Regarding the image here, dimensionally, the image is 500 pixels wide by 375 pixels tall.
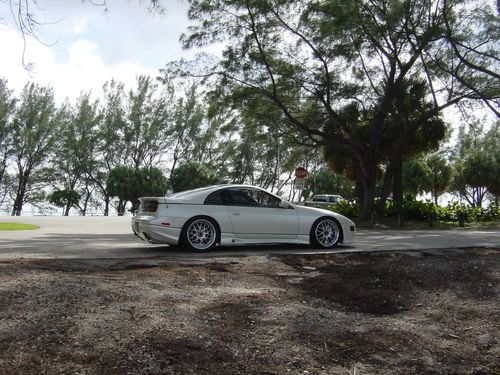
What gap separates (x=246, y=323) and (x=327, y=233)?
686 cm

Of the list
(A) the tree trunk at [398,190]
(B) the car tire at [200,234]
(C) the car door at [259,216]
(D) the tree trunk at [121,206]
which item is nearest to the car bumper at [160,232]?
(B) the car tire at [200,234]

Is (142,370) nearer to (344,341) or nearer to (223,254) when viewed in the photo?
(344,341)

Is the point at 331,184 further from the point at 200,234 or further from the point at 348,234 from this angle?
the point at 200,234

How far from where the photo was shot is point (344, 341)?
13.6 feet

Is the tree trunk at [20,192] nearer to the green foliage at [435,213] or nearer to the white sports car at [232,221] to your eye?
the green foliage at [435,213]

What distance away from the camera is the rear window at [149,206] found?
A: 10.2 m

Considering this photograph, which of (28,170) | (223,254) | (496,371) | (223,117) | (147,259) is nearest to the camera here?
(496,371)

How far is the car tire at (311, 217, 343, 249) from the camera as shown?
11.0 metres

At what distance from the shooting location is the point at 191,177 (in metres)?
48.9

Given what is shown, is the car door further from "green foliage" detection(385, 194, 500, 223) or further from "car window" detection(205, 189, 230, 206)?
"green foliage" detection(385, 194, 500, 223)

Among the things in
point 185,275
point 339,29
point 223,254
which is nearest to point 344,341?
point 185,275

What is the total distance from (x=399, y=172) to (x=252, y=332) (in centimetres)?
2432

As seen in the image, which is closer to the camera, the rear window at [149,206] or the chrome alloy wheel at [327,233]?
the rear window at [149,206]

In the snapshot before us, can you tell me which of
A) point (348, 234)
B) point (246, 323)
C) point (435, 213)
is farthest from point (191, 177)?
point (246, 323)
